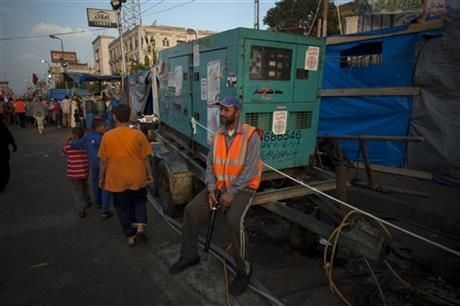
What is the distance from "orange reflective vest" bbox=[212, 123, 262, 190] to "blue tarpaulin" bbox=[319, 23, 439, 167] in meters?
5.15

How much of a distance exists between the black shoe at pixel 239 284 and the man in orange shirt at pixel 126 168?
1636mm

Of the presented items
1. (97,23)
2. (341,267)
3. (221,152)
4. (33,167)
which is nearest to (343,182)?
(341,267)

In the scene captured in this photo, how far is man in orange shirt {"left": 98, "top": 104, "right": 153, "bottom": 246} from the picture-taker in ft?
12.5

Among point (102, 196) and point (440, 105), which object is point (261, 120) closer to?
point (102, 196)

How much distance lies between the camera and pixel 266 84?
12.7ft

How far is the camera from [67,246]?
4113mm

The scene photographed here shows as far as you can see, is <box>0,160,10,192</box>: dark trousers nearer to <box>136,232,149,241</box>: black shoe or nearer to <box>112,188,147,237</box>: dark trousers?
<box>112,188,147,237</box>: dark trousers

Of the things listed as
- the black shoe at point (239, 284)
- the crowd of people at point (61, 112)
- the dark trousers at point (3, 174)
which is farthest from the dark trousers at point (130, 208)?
the crowd of people at point (61, 112)

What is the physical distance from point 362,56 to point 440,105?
2.45 metres

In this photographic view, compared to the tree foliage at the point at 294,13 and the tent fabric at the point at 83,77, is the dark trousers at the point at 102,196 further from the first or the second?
the tree foliage at the point at 294,13

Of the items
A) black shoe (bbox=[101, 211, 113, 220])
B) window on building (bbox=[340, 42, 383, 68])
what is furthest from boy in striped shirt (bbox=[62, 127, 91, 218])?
window on building (bbox=[340, 42, 383, 68])

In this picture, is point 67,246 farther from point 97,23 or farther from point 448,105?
point 97,23

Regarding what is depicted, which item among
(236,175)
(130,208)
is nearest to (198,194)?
(236,175)

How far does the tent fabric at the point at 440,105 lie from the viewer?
5949 millimetres
